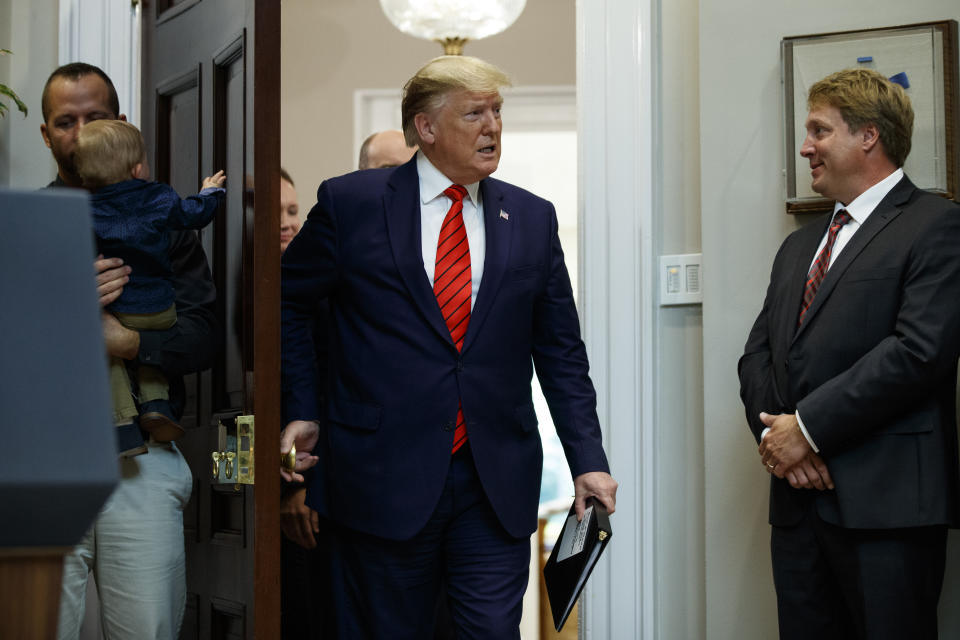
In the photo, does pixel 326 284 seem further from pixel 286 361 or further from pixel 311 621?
pixel 311 621

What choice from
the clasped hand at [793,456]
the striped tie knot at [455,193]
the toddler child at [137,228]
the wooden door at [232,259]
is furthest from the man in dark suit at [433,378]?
the clasped hand at [793,456]

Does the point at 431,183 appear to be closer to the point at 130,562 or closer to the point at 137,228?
the point at 137,228

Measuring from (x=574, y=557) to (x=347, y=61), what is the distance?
4.31 m

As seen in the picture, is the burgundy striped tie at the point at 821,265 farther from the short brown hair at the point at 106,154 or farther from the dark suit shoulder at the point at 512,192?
the short brown hair at the point at 106,154

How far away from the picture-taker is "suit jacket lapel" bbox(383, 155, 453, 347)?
231cm

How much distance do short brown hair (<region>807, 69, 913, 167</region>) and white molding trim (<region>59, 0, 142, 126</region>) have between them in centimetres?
182

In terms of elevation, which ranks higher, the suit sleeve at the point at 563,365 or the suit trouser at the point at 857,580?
the suit sleeve at the point at 563,365

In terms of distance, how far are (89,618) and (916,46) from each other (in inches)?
101

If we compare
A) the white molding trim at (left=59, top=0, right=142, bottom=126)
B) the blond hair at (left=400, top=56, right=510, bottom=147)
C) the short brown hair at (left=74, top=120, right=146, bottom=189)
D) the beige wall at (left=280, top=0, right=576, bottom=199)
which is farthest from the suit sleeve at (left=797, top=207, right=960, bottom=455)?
the beige wall at (left=280, top=0, right=576, bottom=199)

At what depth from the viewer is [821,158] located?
260 centimetres

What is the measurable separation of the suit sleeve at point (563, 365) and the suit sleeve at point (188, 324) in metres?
0.71

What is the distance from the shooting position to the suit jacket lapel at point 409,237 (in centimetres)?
231

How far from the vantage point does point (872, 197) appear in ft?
8.37

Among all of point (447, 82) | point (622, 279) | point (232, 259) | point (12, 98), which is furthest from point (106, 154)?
point (622, 279)
